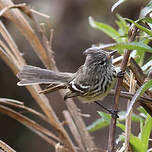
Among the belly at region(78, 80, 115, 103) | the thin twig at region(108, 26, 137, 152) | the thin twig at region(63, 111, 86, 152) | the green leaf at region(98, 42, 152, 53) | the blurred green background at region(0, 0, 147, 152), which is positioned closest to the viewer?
the green leaf at region(98, 42, 152, 53)

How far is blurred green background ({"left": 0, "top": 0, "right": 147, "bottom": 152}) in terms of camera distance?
19.6 feet

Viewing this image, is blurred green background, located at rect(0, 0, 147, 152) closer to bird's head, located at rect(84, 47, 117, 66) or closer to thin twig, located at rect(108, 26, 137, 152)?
bird's head, located at rect(84, 47, 117, 66)

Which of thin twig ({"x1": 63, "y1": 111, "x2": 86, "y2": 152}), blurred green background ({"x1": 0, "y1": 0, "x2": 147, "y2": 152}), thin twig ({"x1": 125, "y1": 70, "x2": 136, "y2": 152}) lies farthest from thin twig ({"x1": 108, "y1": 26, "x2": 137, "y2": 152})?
blurred green background ({"x1": 0, "y1": 0, "x2": 147, "y2": 152})

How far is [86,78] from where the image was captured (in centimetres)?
242

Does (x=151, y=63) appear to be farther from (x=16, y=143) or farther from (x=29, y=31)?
(x=16, y=143)

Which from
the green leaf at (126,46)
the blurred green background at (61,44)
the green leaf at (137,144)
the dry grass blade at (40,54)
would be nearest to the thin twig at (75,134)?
the dry grass blade at (40,54)

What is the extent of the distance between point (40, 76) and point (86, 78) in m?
0.31

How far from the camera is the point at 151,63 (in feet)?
5.33

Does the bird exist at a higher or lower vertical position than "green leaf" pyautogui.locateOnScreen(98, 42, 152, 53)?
lower

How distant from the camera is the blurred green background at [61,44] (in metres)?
5.98

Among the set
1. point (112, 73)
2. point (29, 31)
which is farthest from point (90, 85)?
point (29, 31)

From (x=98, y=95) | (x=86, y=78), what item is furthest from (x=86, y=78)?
(x=98, y=95)

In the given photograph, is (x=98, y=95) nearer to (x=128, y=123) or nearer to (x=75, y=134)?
(x=75, y=134)

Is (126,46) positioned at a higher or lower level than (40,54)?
higher
